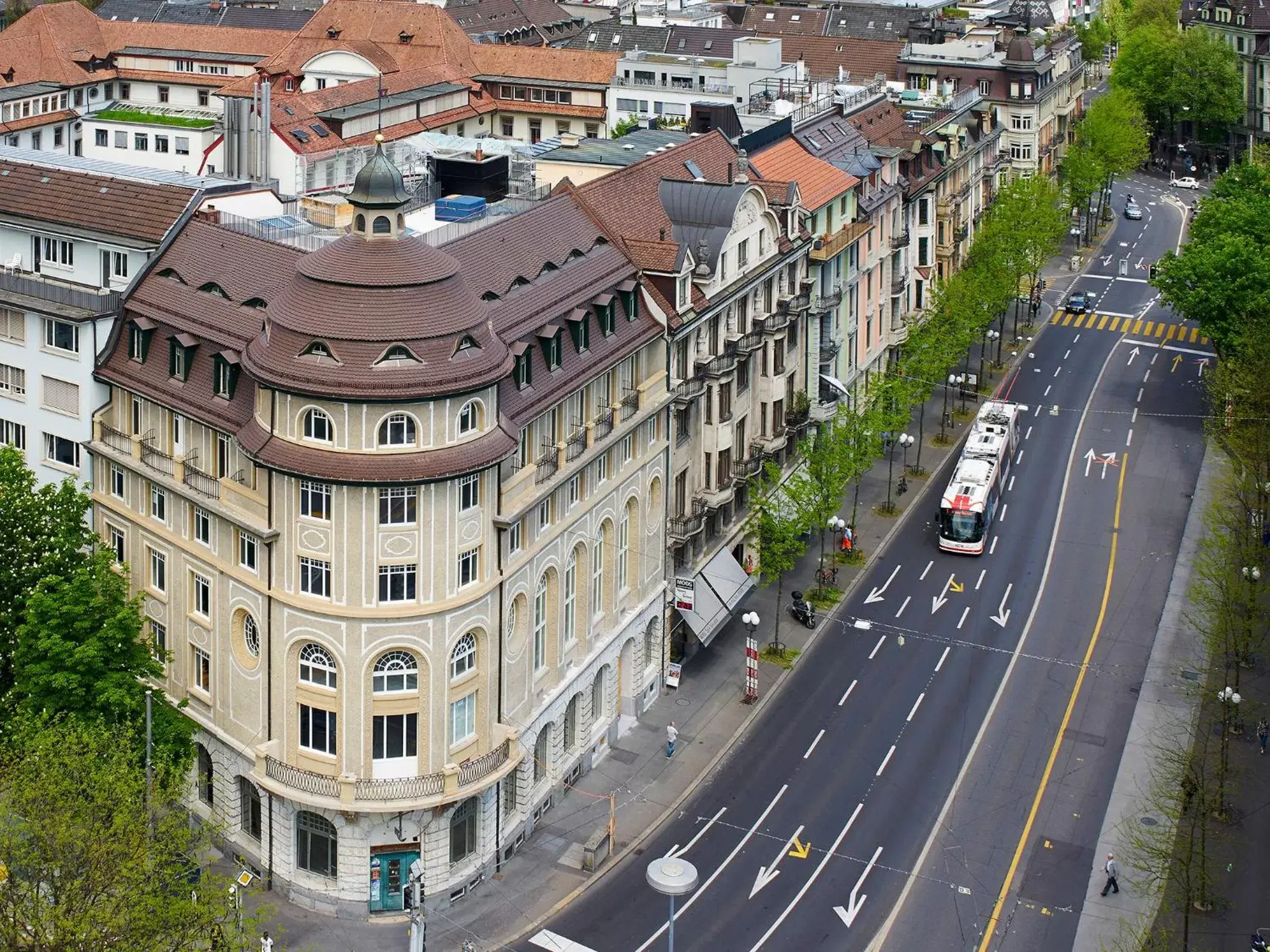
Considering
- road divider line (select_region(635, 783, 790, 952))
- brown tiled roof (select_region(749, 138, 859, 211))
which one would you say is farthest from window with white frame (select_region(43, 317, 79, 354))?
brown tiled roof (select_region(749, 138, 859, 211))

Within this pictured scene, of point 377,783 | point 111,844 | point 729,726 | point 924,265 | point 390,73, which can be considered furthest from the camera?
point 390,73

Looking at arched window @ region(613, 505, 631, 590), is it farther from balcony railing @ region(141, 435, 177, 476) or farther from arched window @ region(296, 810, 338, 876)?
balcony railing @ region(141, 435, 177, 476)

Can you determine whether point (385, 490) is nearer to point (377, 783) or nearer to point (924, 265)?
point (377, 783)

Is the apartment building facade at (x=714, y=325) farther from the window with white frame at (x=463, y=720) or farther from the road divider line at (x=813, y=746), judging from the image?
the window with white frame at (x=463, y=720)

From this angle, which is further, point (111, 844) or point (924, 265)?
point (924, 265)

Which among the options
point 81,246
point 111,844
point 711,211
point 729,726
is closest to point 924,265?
point 711,211

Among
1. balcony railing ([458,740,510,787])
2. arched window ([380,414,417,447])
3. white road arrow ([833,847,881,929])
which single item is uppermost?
arched window ([380,414,417,447])

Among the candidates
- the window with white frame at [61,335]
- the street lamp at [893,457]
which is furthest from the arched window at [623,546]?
the street lamp at [893,457]
